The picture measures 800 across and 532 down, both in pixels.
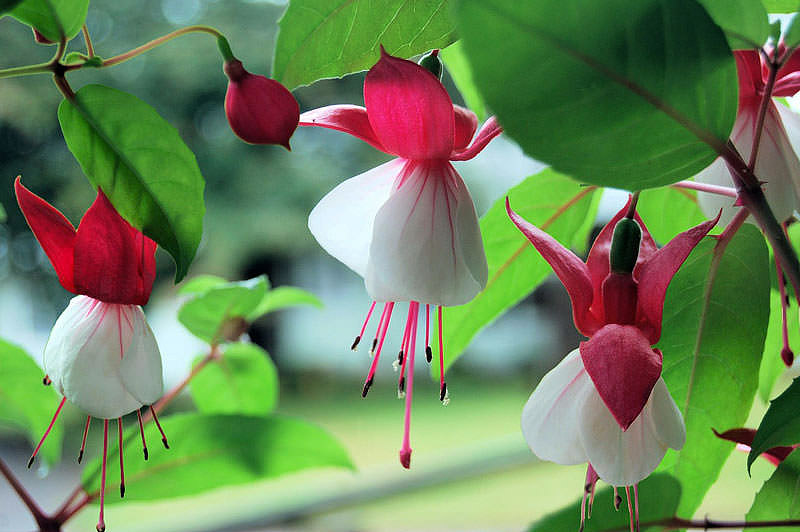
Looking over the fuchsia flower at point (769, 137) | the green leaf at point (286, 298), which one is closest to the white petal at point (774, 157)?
the fuchsia flower at point (769, 137)

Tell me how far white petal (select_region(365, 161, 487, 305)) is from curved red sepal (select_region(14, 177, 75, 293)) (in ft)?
0.30

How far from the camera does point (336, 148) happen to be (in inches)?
160

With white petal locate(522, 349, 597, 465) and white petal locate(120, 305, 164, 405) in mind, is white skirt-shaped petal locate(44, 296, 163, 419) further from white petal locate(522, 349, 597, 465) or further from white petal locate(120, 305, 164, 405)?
white petal locate(522, 349, 597, 465)

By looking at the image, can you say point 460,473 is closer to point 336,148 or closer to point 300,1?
point 336,148

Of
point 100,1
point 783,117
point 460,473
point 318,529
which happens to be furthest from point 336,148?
point 783,117

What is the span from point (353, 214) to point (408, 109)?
41mm

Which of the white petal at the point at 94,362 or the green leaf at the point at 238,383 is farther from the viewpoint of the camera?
the green leaf at the point at 238,383

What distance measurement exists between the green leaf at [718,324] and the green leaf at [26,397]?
33cm

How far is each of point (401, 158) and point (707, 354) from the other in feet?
0.41

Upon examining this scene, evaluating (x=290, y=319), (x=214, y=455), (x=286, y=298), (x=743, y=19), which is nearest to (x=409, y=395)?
(x=743, y=19)

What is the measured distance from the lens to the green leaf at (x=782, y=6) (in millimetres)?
215

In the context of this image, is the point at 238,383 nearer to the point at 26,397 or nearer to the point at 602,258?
the point at 26,397

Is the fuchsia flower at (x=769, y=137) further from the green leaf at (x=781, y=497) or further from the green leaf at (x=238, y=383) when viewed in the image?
the green leaf at (x=238, y=383)

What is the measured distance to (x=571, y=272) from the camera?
0.19 metres
